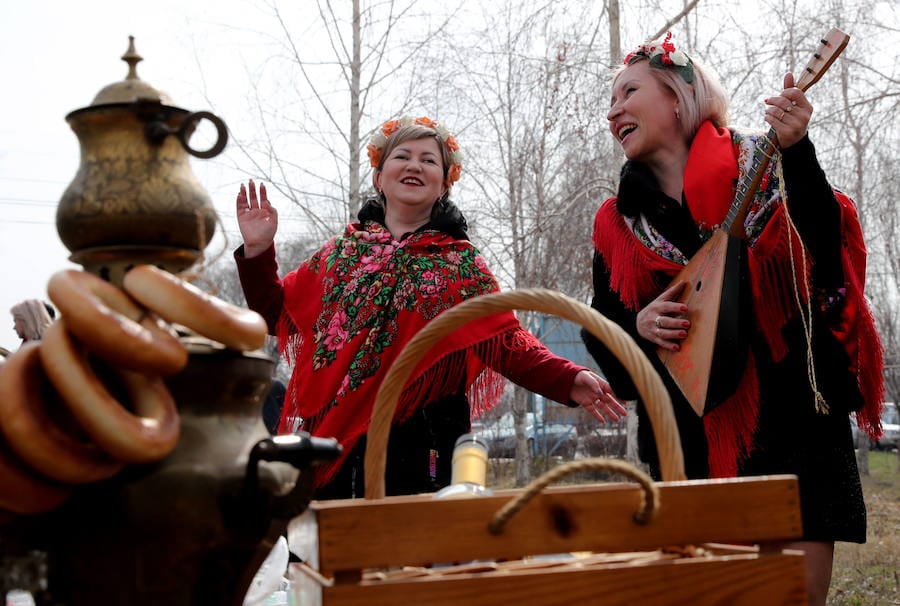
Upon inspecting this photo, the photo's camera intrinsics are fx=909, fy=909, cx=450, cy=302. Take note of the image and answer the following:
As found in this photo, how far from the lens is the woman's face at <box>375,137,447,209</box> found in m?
3.17

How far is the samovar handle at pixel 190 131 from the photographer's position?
129cm

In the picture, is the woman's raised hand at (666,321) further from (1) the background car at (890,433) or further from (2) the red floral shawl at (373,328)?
(1) the background car at (890,433)

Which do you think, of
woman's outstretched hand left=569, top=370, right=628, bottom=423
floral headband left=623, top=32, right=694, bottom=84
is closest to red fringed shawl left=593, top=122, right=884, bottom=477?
floral headband left=623, top=32, right=694, bottom=84

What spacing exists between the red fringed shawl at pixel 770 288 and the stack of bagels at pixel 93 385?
1.59 metres

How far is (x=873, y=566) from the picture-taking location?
21.4ft

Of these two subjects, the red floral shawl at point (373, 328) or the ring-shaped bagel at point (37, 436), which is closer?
the ring-shaped bagel at point (37, 436)

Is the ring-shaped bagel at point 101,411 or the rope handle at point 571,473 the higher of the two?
the ring-shaped bagel at point 101,411

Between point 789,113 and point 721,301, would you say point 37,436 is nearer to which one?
point 721,301

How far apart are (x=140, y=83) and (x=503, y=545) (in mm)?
837

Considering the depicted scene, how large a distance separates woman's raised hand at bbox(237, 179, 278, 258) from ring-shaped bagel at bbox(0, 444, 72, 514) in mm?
1994

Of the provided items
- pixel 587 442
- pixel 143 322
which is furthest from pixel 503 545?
pixel 587 442

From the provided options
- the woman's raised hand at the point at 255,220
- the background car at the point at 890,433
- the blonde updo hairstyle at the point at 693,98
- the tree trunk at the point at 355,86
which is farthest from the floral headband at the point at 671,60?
the background car at the point at 890,433

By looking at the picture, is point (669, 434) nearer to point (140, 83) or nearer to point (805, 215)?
point (140, 83)

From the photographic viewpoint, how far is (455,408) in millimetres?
3021
